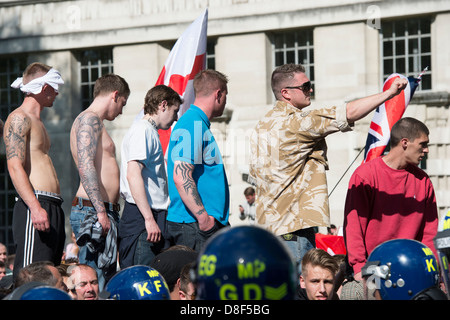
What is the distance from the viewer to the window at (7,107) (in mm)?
24844

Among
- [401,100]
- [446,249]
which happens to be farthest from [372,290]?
[401,100]

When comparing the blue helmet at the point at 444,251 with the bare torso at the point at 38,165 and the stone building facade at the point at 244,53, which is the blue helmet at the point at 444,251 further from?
the stone building facade at the point at 244,53

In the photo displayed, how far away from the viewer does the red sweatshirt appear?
6906mm

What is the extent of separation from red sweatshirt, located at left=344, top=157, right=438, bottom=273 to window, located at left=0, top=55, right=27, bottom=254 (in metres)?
19.1

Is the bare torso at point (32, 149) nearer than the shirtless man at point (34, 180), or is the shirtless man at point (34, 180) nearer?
the shirtless man at point (34, 180)

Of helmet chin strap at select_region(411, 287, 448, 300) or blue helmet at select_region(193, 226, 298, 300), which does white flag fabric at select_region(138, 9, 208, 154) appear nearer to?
helmet chin strap at select_region(411, 287, 448, 300)

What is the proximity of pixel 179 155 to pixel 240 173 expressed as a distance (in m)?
14.3

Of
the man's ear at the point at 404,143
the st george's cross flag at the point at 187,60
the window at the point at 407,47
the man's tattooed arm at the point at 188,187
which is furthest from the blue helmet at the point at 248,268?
the window at the point at 407,47

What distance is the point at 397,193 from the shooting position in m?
6.96

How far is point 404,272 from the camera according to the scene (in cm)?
527

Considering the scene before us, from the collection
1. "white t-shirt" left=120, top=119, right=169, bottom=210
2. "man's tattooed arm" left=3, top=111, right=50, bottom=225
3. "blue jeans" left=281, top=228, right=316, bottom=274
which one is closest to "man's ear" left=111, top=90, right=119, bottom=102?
"white t-shirt" left=120, top=119, right=169, bottom=210

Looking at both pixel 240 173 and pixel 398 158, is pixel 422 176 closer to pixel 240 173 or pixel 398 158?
pixel 398 158

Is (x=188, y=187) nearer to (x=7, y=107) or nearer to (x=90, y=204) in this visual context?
(x=90, y=204)

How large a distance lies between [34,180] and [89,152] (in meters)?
0.52
